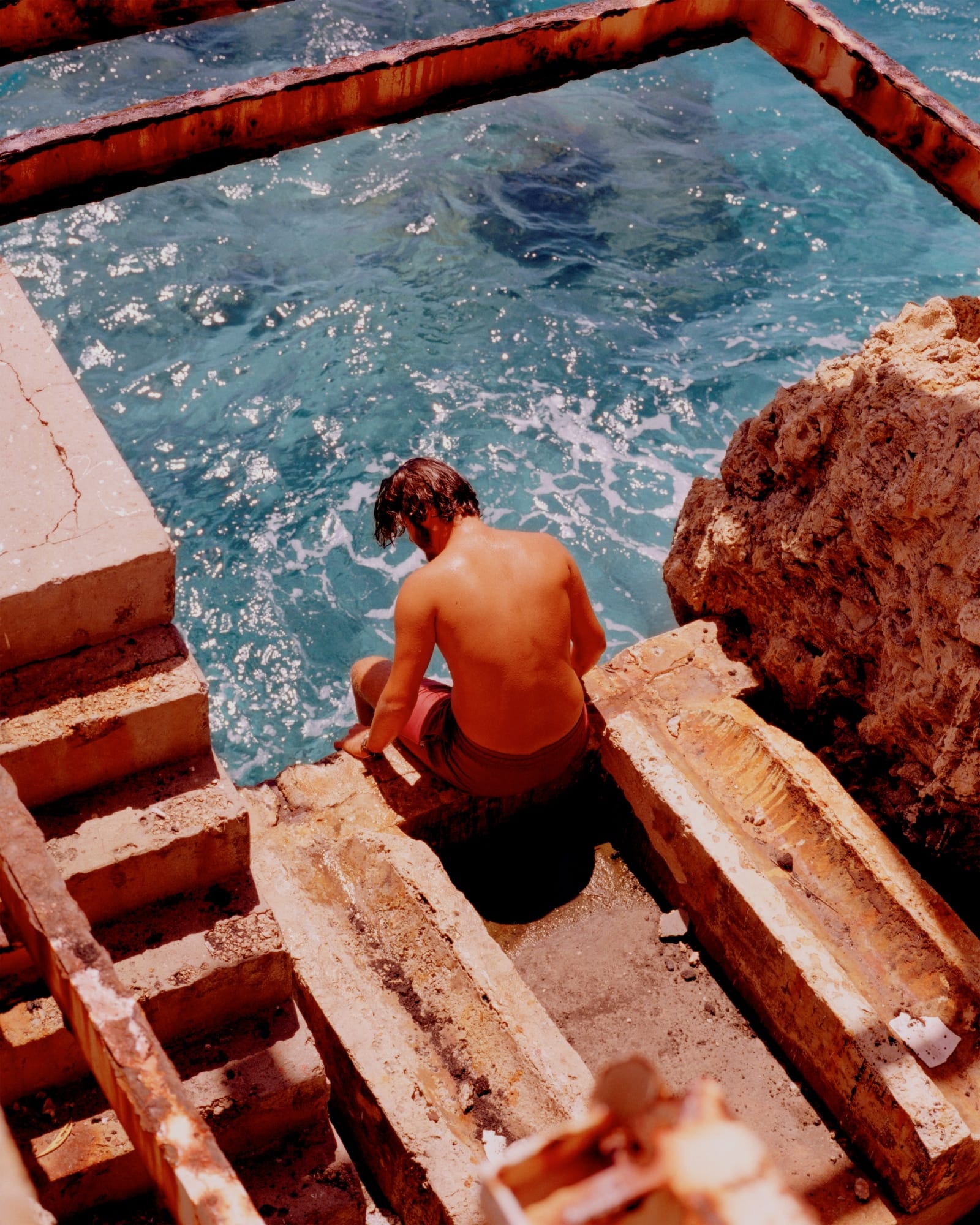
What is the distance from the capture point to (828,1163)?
392 centimetres

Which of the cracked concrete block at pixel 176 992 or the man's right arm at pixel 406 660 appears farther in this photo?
the man's right arm at pixel 406 660

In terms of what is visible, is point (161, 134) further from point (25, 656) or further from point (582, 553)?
point (582, 553)

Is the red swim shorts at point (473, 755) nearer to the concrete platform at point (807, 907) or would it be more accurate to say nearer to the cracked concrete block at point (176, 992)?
the concrete platform at point (807, 907)

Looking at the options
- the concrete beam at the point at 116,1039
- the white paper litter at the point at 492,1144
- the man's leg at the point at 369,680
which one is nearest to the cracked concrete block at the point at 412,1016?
the white paper litter at the point at 492,1144

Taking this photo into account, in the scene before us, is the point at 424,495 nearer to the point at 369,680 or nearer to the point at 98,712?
the point at 369,680

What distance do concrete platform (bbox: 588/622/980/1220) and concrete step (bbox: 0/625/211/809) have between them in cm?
198

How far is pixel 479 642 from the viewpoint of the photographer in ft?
13.6

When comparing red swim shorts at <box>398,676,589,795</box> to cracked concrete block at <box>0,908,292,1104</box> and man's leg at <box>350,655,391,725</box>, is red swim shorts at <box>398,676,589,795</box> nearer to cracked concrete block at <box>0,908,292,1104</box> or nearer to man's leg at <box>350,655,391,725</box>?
man's leg at <box>350,655,391,725</box>

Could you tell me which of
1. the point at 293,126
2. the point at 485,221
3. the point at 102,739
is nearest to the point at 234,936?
the point at 102,739

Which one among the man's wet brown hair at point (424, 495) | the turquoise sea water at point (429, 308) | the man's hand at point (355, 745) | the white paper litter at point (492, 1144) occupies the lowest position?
the turquoise sea water at point (429, 308)

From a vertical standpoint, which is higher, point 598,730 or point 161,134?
point 161,134

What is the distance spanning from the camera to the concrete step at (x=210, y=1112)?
3154mm

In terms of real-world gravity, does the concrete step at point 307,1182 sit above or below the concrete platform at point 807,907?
below

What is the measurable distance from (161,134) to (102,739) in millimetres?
2464
